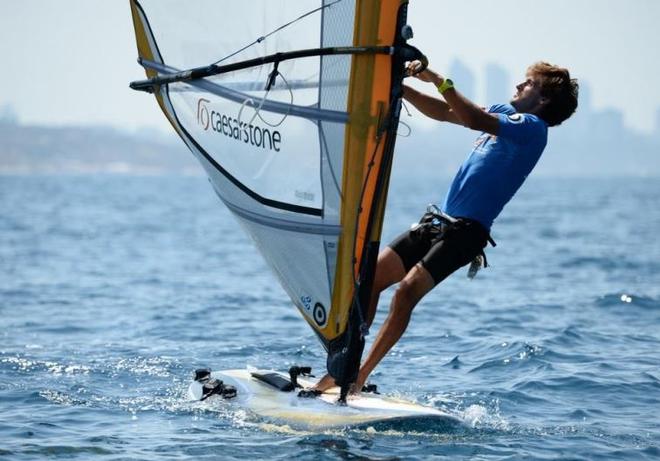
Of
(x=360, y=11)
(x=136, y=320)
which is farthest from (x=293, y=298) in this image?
(x=136, y=320)

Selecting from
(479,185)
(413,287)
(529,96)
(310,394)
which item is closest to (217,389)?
(310,394)

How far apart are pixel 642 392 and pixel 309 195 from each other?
3534mm

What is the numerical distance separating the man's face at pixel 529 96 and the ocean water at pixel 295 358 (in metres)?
2.17

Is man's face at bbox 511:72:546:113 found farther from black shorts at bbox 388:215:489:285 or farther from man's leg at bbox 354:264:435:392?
man's leg at bbox 354:264:435:392

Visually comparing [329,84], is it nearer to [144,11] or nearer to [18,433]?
[144,11]

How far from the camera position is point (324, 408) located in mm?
7047

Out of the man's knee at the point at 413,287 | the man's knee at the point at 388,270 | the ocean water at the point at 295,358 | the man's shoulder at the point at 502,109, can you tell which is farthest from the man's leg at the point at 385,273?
the man's shoulder at the point at 502,109

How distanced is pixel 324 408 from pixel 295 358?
3.08 metres

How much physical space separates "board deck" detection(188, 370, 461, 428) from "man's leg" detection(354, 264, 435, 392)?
1.13ft

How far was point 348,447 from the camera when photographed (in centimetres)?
658

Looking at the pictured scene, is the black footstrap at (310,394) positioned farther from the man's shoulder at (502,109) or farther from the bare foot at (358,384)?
the man's shoulder at (502,109)

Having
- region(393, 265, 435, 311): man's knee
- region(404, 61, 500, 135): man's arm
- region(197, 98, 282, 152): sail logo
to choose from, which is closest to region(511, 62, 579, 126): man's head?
region(404, 61, 500, 135): man's arm

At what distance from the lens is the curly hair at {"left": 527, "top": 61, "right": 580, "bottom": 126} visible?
6.86m

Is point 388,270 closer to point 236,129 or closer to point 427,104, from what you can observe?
point 427,104
